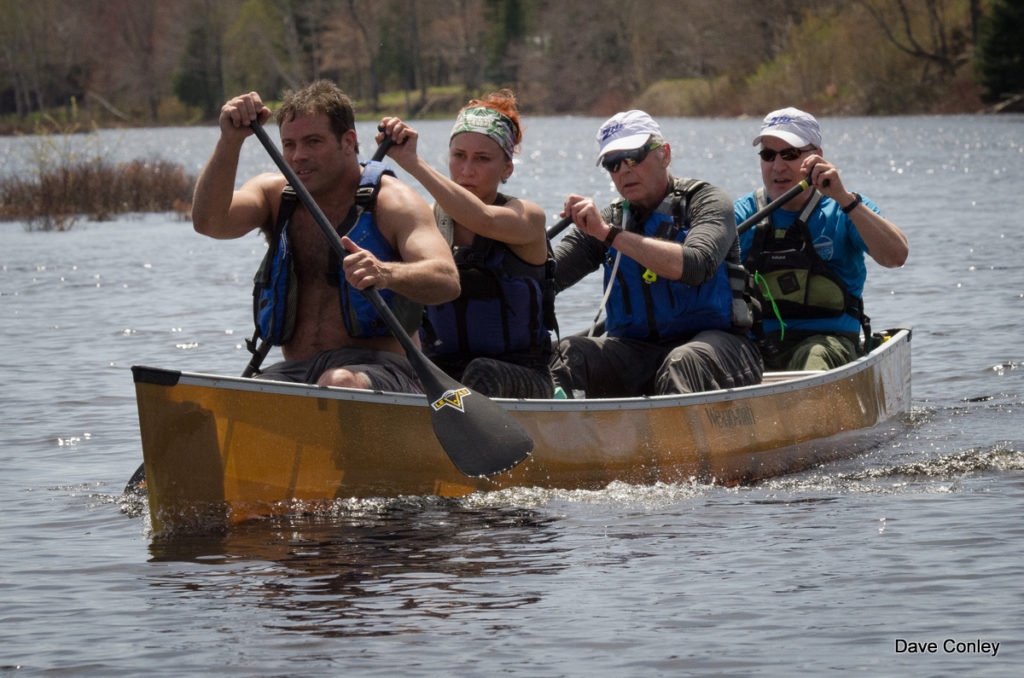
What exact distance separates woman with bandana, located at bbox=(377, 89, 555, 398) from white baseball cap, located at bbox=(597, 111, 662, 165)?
469 mm

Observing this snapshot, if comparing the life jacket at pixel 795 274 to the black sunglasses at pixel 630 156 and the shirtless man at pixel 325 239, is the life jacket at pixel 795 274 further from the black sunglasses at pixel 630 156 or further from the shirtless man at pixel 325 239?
the shirtless man at pixel 325 239

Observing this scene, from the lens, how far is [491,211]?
5.12 metres

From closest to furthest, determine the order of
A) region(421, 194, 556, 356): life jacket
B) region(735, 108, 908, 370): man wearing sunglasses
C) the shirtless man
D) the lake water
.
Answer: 1. the lake water
2. the shirtless man
3. region(421, 194, 556, 356): life jacket
4. region(735, 108, 908, 370): man wearing sunglasses

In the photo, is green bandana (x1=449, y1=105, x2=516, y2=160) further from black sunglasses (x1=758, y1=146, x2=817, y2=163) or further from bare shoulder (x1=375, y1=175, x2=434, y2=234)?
black sunglasses (x1=758, y1=146, x2=817, y2=163)

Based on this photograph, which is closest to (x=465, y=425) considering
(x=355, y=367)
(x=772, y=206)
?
(x=355, y=367)

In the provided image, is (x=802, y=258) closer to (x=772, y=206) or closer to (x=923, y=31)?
(x=772, y=206)

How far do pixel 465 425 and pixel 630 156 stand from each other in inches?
55.5

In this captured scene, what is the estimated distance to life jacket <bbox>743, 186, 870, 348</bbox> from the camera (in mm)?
6641

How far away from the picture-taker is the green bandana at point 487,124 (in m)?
5.25

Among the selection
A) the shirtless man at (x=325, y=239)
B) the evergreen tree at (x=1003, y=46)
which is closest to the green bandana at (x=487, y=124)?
the shirtless man at (x=325, y=239)

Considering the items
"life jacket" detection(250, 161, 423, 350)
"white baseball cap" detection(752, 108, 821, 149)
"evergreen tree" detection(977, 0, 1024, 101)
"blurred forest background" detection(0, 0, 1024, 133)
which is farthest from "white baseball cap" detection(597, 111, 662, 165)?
"blurred forest background" detection(0, 0, 1024, 133)

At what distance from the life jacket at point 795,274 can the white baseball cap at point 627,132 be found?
1.14 m

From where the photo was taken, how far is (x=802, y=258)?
21.8 feet

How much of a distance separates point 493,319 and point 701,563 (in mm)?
1230
